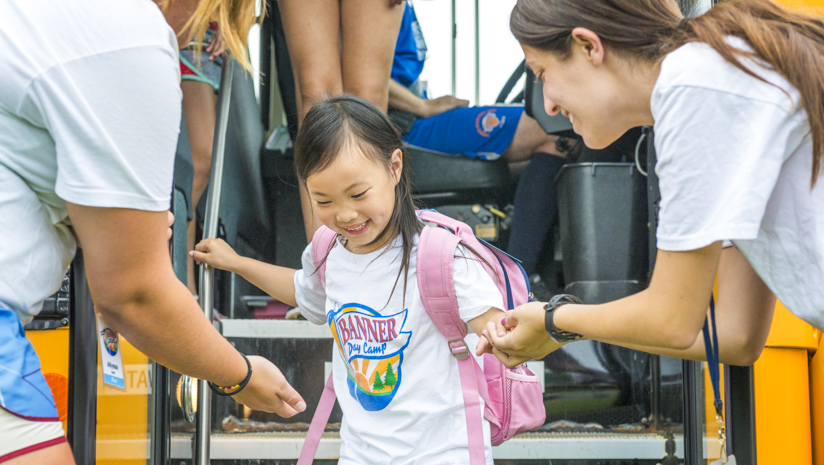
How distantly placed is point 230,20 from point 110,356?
591mm

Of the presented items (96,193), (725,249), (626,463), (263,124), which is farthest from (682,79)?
(263,124)

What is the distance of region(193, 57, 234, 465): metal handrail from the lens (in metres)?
1.64

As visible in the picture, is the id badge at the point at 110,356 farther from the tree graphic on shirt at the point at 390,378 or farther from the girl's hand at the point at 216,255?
the girl's hand at the point at 216,255

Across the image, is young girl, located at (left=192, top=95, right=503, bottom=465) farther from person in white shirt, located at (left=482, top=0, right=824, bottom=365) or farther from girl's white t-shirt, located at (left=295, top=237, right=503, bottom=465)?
person in white shirt, located at (left=482, top=0, right=824, bottom=365)

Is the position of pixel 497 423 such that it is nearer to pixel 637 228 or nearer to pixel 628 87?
pixel 628 87

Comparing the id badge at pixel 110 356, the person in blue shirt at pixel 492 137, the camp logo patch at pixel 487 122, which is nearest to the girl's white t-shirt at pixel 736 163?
the id badge at pixel 110 356

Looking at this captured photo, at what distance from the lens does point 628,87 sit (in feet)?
3.38

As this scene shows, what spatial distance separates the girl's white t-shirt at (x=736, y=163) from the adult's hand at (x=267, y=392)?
0.65m

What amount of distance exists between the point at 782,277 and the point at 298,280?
1.02 m

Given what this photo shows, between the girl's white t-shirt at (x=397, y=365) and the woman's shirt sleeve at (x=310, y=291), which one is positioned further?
the woman's shirt sleeve at (x=310, y=291)

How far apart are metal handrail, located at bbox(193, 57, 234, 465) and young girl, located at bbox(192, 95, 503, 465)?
391 millimetres

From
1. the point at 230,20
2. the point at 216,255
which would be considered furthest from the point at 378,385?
the point at 230,20

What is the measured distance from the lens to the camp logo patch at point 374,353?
1354 mm

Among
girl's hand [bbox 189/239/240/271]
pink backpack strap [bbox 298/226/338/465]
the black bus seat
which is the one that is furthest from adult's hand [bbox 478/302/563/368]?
the black bus seat
